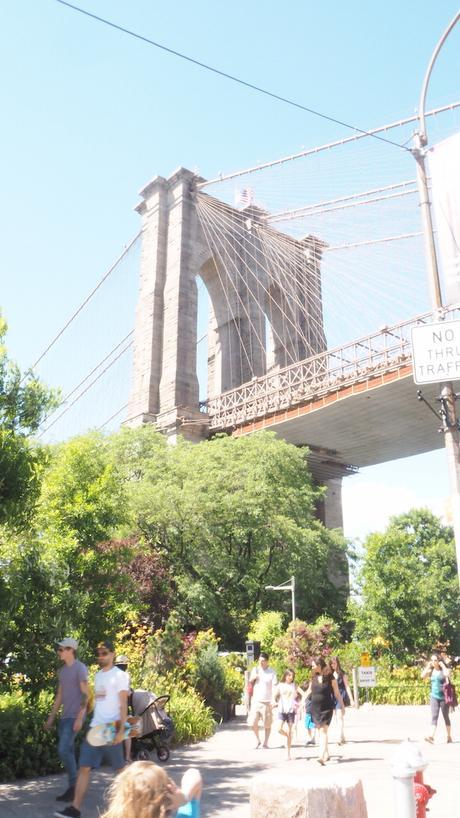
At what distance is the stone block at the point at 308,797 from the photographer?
4863 mm

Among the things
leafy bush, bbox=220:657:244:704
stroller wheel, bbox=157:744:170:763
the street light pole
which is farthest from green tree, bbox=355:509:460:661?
the street light pole

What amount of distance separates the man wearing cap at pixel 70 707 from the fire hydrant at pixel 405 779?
3750mm

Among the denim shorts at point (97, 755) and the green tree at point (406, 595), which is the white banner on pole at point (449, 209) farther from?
the green tree at point (406, 595)

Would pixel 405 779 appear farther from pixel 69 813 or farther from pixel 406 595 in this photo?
pixel 406 595

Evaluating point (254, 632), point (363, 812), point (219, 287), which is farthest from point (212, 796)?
point (219, 287)

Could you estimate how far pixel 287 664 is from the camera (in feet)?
76.2

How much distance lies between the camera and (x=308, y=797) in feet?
16.0

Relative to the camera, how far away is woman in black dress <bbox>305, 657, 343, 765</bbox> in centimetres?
950

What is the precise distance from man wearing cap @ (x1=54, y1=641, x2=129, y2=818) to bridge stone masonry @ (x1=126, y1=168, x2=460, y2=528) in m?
25.3

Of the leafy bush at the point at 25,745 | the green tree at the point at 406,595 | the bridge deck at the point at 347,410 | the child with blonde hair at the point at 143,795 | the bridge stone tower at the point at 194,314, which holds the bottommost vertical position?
the leafy bush at the point at 25,745

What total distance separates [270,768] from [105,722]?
408cm

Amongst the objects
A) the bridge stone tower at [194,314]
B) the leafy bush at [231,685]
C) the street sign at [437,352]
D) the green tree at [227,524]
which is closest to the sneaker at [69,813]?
the street sign at [437,352]

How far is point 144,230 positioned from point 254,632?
2880 centimetres

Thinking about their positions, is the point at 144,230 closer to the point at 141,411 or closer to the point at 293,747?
the point at 141,411
